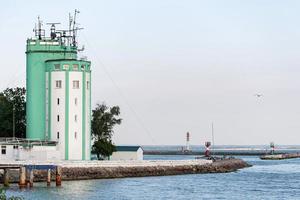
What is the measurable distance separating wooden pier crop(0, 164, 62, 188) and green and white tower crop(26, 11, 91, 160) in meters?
15.6

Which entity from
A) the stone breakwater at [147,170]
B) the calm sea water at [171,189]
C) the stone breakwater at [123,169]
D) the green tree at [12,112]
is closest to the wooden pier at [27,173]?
the calm sea water at [171,189]

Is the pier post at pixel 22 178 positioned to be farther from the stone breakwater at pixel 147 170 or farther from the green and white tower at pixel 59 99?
the green and white tower at pixel 59 99

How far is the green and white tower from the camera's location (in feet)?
379

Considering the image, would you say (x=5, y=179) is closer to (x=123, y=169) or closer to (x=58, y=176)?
(x=58, y=176)

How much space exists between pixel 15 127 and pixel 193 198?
52283 mm

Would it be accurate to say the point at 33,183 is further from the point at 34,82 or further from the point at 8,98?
the point at 8,98

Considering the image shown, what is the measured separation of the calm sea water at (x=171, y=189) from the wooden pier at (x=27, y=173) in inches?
44.4

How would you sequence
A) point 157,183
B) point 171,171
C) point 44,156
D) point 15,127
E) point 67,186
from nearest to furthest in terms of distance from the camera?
1. point 67,186
2. point 157,183
3. point 44,156
4. point 171,171
5. point 15,127

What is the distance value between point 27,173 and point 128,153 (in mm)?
37962

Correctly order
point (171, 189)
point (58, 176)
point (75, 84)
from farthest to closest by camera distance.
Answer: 1. point (75, 84)
2. point (58, 176)
3. point (171, 189)

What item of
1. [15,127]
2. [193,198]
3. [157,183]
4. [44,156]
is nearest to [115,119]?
[15,127]

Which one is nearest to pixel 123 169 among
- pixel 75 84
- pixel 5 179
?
pixel 75 84

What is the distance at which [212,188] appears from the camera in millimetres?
100812

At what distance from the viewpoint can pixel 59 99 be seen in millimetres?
116312
